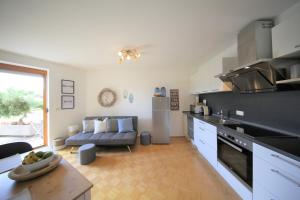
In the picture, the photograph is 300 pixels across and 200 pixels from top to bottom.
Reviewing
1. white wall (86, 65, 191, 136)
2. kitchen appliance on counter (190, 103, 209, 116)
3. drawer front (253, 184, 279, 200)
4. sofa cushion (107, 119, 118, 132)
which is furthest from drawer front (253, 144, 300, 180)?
sofa cushion (107, 119, 118, 132)

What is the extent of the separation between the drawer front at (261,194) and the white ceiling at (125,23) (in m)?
1.95

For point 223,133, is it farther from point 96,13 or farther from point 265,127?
point 96,13

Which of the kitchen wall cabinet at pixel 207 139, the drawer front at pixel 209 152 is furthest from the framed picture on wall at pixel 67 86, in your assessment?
the drawer front at pixel 209 152

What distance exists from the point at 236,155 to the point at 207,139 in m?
0.81

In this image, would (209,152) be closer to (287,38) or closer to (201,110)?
(201,110)

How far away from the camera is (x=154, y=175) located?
89.7 inches

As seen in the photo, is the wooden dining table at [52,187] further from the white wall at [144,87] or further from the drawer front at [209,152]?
the white wall at [144,87]

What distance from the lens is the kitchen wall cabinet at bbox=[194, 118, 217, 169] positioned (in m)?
2.26

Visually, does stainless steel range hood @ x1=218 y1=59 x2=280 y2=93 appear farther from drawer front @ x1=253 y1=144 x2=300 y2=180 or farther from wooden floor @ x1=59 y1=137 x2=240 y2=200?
wooden floor @ x1=59 y1=137 x2=240 y2=200

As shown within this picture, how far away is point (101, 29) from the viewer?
6.15 feet

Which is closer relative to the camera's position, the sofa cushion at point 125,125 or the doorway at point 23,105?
the doorway at point 23,105

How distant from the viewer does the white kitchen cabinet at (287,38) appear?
3.88 feet

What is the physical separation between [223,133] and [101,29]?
7.85 feet

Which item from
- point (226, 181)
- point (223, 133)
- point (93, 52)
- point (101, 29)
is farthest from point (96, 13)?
point (226, 181)
